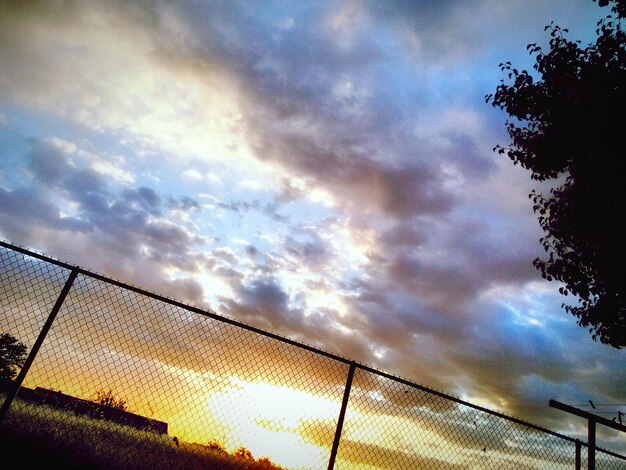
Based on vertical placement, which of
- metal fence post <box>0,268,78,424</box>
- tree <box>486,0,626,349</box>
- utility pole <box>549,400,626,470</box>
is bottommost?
metal fence post <box>0,268,78,424</box>

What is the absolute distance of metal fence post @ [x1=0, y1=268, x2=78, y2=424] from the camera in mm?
3355

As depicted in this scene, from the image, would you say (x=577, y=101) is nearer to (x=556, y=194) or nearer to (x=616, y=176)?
(x=616, y=176)

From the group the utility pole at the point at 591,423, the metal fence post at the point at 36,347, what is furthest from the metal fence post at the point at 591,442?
the metal fence post at the point at 36,347

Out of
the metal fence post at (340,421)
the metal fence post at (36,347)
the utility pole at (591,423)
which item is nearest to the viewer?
the metal fence post at (36,347)

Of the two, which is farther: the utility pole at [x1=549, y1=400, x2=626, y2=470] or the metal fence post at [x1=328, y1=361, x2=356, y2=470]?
the utility pole at [x1=549, y1=400, x2=626, y2=470]

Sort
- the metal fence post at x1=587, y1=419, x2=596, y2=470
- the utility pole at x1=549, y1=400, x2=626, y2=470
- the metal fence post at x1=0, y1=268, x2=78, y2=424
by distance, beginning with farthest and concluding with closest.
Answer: the metal fence post at x1=587, y1=419, x2=596, y2=470, the utility pole at x1=549, y1=400, x2=626, y2=470, the metal fence post at x1=0, y1=268, x2=78, y2=424

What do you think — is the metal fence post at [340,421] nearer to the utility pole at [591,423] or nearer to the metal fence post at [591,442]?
the utility pole at [591,423]

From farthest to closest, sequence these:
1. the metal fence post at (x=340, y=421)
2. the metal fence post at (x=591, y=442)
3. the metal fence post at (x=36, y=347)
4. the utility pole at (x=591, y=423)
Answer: the metal fence post at (x=591, y=442), the utility pole at (x=591, y=423), the metal fence post at (x=340, y=421), the metal fence post at (x=36, y=347)

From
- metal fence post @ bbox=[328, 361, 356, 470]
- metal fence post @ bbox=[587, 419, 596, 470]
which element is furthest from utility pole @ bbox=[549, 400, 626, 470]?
metal fence post @ bbox=[328, 361, 356, 470]

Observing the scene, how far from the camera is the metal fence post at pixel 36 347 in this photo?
3.36m

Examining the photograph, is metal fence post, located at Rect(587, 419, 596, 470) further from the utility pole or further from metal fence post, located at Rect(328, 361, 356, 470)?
metal fence post, located at Rect(328, 361, 356, 470)

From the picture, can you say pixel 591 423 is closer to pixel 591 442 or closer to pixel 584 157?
pixel 591 442

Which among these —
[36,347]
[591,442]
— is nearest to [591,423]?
[591,442]

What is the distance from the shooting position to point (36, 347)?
3564 mm
